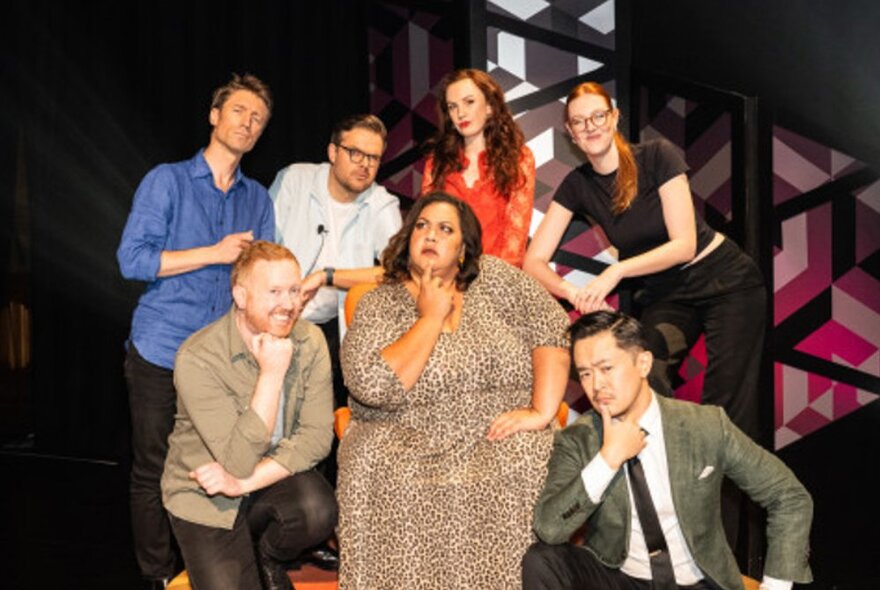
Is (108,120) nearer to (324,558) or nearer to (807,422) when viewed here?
(324,558)

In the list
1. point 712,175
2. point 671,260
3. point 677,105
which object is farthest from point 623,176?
point 677,105

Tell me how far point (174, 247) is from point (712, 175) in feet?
6.96

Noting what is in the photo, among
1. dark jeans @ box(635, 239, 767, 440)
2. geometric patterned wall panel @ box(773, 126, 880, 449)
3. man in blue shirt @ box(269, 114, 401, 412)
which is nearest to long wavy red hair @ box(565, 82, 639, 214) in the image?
dark jeans @ box(635, 239, 767, 440)

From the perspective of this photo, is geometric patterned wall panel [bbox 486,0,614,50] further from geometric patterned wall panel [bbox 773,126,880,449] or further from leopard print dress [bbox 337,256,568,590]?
leopard print dress [bbox 337,256,568,590]

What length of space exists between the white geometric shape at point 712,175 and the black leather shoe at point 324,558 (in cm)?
204

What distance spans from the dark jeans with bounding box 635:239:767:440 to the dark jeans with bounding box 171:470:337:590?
3.88ft

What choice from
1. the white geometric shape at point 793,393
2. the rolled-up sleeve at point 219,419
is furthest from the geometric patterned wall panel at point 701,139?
the rolled-up sleeve at point 219,419

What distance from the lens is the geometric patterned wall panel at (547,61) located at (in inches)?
170

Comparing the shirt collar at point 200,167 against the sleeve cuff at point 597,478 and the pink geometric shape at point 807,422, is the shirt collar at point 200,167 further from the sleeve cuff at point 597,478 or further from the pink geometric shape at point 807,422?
the pink geometric shape at point 807,422

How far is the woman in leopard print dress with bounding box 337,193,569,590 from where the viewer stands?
2.86 metres

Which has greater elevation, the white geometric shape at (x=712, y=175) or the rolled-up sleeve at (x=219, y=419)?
the white geometric shape at (x=712, y=175)

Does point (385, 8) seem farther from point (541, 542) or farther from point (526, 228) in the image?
point (541, 542)

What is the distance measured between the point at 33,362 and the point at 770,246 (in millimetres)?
4239

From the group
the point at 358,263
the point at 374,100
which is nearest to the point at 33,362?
the point at 374,100
